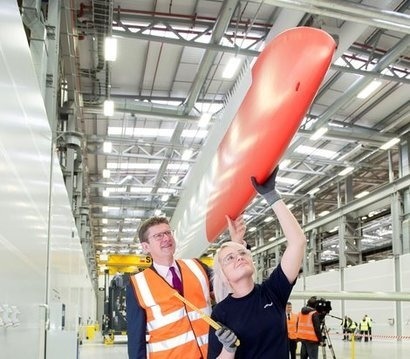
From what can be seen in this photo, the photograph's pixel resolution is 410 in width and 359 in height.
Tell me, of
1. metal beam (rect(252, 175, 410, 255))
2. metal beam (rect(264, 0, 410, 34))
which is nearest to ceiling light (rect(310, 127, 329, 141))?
metal beam (rect(252, 175, 410, 255))

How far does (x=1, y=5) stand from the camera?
3.01m

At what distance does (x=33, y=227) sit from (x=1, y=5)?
6.38 ft

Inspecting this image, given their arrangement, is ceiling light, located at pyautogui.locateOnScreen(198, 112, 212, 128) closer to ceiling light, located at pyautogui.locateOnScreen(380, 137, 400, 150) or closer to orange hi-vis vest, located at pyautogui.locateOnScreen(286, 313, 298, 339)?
orange hi-vis vest, located at pyautogui.locateOnScreen(286, 313, 298, 339)

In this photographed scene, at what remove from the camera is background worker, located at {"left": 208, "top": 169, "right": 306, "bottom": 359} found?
2.24 metres

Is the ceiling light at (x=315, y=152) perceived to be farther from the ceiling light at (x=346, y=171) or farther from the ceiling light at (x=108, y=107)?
the ceiling light at (x=108, y=107)

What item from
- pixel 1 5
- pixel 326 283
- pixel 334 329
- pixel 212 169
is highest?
pixel 1 5

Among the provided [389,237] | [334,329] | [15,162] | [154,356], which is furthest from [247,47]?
[389,237]

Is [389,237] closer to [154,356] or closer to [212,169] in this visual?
[212,169]

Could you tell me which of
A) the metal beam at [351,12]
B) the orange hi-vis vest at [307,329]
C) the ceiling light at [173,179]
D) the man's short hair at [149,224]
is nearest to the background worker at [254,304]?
the man's short hair at [149,224]

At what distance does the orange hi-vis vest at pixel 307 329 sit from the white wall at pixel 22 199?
16.6 ft

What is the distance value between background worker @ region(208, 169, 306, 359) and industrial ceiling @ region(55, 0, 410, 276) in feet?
16.4

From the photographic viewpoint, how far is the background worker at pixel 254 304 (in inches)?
88.0

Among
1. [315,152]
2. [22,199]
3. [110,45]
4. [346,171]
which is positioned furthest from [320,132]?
[22,199]

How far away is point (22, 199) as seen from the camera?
3705mm
